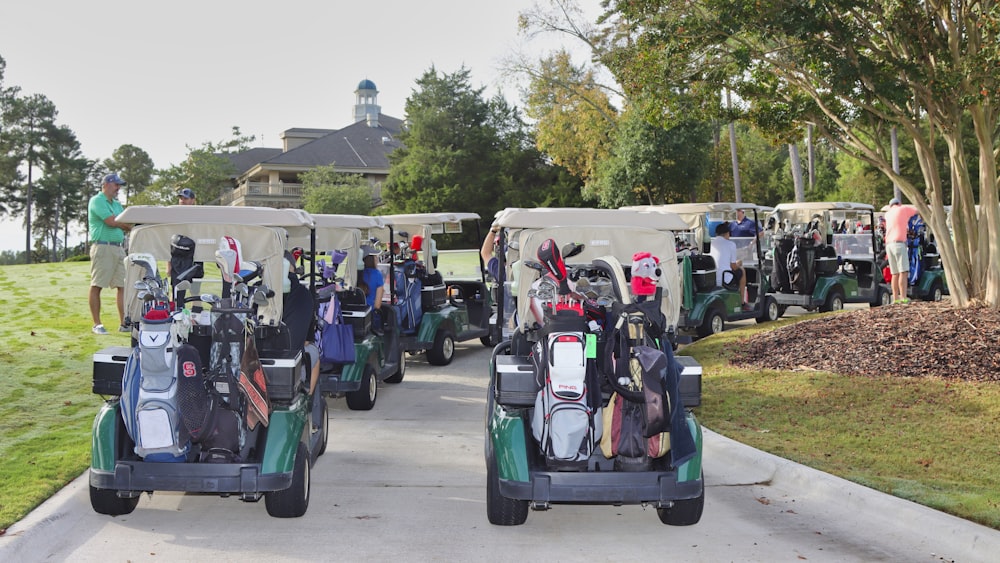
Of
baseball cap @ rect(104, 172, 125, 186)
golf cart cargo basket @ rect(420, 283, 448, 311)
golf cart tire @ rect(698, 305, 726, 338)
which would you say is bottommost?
golf cart tire @ rect(698, 305, 726, 338)

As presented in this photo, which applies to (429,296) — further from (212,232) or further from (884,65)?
(884,65)

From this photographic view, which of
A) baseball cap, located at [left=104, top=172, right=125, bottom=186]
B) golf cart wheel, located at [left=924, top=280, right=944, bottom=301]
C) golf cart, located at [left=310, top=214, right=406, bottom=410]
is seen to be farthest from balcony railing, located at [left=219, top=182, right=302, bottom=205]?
golf cart, located at [left=310, top=214, right=406, bottom=410]

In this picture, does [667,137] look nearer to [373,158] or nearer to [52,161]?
[373,158]

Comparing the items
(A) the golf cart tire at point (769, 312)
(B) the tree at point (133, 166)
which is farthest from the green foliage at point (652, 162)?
(B) the tree at point (133, 166)

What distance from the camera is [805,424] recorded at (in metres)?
8.02

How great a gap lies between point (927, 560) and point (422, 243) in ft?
27.5

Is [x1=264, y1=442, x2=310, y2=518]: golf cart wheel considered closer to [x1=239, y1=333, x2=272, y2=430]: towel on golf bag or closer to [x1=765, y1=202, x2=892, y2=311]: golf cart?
[x1=239, y1=333, x2=272, y2=430]: towel on golf bag

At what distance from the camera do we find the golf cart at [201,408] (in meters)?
5.13

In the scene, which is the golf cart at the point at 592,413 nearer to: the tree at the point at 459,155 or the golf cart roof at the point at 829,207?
the golf cart roof at the point at 829,207

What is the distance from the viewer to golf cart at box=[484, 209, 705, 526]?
201 inches

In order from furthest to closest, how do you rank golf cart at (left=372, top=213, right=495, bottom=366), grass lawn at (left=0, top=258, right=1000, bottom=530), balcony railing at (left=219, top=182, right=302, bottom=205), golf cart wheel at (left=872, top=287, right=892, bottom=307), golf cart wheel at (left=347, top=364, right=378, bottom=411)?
balcony railing at (left=219, top=182, right=302, bottom=205), golf cart wheel at (left=872, top=287, right=892, bottom=307), golf cart at (left=372, top=213, right=495, bottom=366), golf cart wheel at (left=347, top=364, right=378, bottom=411), grass lawn at (left=0, top=258, right=1000, bottom=530)

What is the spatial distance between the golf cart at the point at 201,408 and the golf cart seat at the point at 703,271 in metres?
8.69

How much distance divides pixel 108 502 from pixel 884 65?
9.19m

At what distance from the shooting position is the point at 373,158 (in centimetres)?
5794
